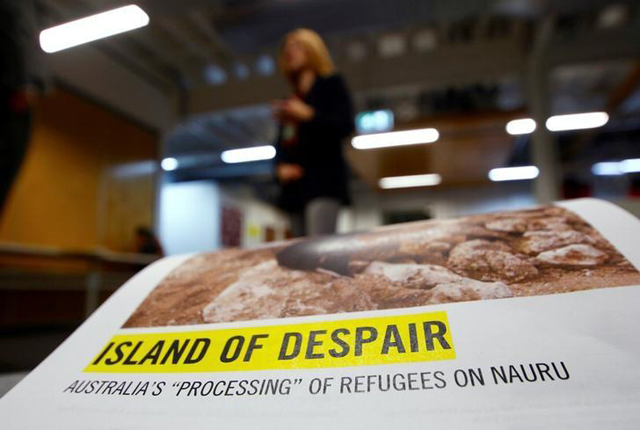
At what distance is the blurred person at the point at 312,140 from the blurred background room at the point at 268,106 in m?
0.62

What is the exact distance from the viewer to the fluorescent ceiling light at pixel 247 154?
21.8 ft

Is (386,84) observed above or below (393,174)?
above

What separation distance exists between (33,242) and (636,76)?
4.65m

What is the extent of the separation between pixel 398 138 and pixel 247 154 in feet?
12.9

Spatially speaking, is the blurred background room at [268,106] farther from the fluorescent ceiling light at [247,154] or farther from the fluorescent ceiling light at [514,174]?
the fluorescent ceiling light at [514,174]

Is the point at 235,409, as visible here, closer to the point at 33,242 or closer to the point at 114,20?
the point at 114,20

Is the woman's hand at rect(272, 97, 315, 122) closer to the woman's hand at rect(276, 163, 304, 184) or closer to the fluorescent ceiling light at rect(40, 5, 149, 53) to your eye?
the woman's hand at rect(276, 163, 304, 184)

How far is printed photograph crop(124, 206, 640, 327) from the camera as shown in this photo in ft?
0.98

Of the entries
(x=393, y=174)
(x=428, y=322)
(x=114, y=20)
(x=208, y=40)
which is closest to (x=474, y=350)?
(x=428, y=322)

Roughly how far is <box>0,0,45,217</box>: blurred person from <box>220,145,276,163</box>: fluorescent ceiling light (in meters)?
5.60

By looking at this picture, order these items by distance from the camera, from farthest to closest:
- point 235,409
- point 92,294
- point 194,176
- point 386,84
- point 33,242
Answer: point 194,176 < point 386,84 < point 33,242 < point 92,294 < point 235,409

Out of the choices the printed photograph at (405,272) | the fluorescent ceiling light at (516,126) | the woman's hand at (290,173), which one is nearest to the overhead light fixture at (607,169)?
the fluorescent ceiling light at (516,126)

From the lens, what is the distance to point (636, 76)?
3148mm

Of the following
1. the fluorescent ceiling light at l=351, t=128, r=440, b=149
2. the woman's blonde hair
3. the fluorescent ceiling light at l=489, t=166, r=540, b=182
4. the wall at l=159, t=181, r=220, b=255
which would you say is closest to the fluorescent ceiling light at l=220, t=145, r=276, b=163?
the wall at l=159, t=181, r=220, b=255
